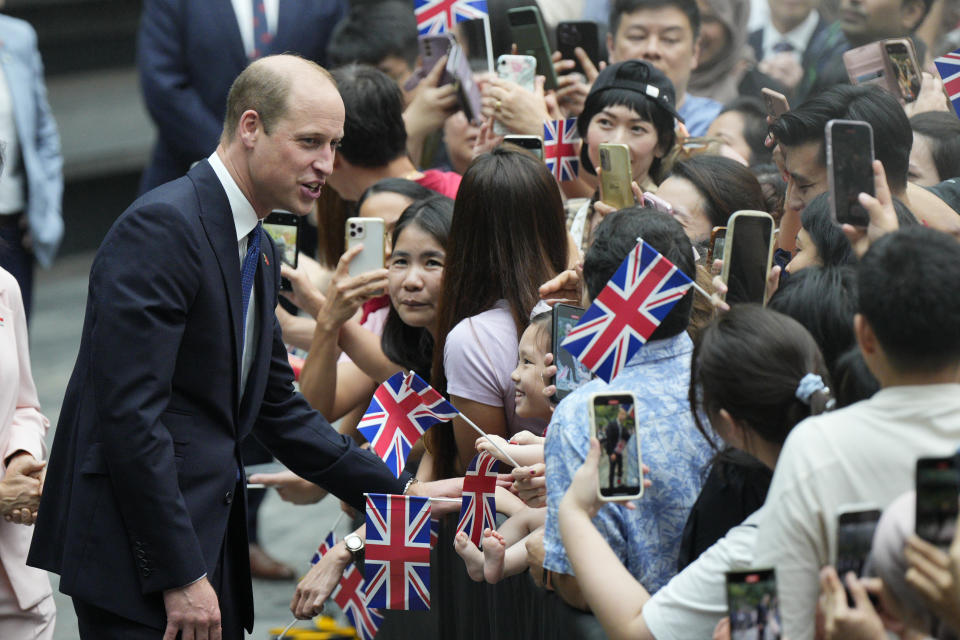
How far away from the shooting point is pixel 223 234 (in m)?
3.15

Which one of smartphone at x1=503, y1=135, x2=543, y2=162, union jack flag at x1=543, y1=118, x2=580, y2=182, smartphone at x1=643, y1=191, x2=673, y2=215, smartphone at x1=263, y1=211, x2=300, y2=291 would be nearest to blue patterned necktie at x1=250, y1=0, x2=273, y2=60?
smartphone at x1=263, y1=211, x2=300, y2=291

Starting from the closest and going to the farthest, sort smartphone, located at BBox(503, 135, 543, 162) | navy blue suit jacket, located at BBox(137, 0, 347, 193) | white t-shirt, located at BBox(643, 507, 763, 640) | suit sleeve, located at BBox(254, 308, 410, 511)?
white t-shirt, located at BBox(643, 507, 763, 640) → suit sleeve, located at BBox(254, 308, 410, 511) → smartphone, located at BBox(503, 135, 543, 162) → navy blue suit jacket, located at BBox(137, 0, 347, 193)

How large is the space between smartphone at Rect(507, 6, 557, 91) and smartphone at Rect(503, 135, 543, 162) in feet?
2.65

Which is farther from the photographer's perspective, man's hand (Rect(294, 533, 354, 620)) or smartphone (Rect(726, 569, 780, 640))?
man's hand (Rect(294, 533, 354, 620))

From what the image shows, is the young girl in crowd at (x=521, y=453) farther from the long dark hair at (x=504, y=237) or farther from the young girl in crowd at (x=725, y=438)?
the young girl in crowd at (x=725, y=438)

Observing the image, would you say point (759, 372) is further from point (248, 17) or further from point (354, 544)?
point (248, 17)

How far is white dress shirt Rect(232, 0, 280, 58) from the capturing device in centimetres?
676

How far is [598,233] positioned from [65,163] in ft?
35.4

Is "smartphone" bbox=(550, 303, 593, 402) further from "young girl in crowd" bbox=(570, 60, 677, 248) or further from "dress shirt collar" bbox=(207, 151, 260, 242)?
"young girl in crowd" bbox=(570, 60, 677, 248)

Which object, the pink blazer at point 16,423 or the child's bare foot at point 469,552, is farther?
the pink blazer at point 16,423

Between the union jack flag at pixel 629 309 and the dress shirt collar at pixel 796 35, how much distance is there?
358 cm

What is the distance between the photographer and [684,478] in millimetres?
2799

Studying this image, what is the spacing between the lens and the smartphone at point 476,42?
16.8 ft

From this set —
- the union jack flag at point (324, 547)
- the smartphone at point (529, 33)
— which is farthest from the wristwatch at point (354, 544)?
the smartphone at point (529, 33)
